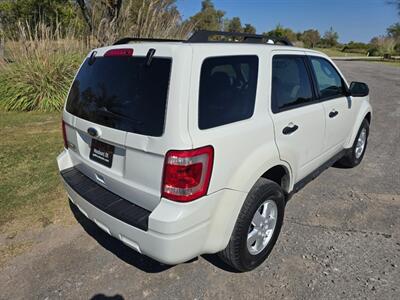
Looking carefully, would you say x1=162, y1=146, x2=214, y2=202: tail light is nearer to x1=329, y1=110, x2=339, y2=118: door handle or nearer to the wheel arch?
x1=329, y1=110, x2=339, y2=118: door handle

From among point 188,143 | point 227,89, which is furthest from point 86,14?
point 188,143

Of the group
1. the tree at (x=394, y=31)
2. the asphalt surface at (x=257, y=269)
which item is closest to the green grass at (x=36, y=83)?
the asphalt surface at (x=257, y=269)

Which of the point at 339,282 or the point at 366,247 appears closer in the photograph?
the point at 339,282

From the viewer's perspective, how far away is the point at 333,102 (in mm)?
3420

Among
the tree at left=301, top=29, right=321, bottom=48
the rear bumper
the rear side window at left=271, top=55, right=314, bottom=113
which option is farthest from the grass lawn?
the tree at left=301, top=29, right=321, bottom=48

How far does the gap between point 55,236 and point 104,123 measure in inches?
57.6

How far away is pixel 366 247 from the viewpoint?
276 centimetres

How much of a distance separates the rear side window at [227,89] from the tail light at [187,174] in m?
0.20

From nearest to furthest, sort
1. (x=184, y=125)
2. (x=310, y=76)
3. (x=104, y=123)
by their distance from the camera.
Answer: (x=184, y=125) → (x=104, y=123) → (x=310, y=76)

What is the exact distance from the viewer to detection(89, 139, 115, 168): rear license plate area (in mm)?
2234

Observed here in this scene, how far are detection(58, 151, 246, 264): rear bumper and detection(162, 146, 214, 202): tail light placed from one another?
57 millimetres

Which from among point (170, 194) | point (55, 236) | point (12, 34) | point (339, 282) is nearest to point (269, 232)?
point (339, 282)

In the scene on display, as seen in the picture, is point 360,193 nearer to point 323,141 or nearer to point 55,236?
point 323,141

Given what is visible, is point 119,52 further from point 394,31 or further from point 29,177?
point 394,31
